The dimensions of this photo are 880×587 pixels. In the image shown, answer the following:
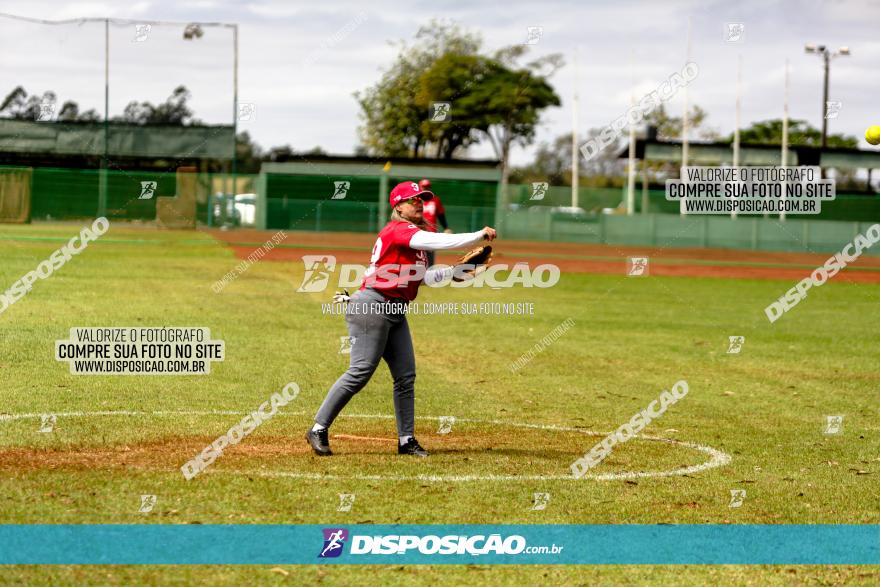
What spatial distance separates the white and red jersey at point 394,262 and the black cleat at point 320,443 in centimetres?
121

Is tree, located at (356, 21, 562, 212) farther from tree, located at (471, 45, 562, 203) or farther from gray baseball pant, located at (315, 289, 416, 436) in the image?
gray baseball pant, located at (315, 289, 416, 436)

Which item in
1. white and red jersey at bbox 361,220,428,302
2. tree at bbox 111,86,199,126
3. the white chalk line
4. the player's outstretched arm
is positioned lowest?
→ the white chalk line

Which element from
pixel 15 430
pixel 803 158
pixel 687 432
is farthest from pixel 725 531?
pixel 803 158

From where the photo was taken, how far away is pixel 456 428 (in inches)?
429

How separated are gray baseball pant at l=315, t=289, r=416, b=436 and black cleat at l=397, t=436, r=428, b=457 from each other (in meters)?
0.07

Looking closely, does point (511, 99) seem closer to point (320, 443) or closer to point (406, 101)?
point (406, 101)

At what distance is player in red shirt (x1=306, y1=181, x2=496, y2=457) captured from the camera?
359 inches

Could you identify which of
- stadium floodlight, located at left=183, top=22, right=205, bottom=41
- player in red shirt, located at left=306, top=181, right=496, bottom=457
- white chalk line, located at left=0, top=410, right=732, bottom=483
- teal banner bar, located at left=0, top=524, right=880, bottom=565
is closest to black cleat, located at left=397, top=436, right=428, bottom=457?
player in red shirt, located at left=306, top=181, right=496, bottom=457

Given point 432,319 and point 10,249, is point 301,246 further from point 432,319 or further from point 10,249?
point 432,319

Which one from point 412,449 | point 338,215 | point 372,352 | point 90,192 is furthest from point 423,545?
point 338,215

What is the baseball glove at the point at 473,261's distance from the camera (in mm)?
8953

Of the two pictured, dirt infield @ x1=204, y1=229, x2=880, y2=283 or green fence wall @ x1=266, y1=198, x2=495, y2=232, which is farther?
green fence wall @ x1=266, y1=198, x2=495, y2=232

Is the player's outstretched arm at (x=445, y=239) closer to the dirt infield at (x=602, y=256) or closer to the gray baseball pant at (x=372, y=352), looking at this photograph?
the gray baseball pant at (x=372, y=352)

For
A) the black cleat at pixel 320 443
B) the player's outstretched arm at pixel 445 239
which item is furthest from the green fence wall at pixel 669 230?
the player's outstretched arm at pixel 445 239
